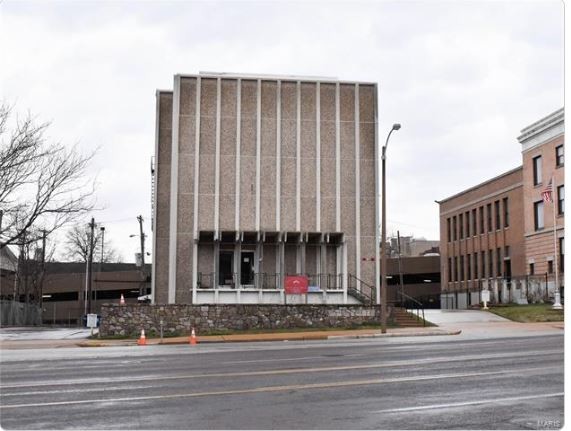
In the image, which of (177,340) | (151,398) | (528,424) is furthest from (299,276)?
(528,424)

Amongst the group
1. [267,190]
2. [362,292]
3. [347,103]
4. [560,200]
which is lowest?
[362,292]

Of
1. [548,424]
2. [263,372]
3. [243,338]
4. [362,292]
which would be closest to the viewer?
[548,424]

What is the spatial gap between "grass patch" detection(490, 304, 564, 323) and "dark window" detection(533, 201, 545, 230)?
1713 centimetres

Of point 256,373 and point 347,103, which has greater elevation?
point 347,103

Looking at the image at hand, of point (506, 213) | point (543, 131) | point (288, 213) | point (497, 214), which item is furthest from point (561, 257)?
point (288, 213)

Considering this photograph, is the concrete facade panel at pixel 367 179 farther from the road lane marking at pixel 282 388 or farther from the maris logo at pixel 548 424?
the maris logo at pixel 548 424

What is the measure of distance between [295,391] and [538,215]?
49115 mm

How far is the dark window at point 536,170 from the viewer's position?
190ft

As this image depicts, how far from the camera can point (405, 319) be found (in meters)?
36.6

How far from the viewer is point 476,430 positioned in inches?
377

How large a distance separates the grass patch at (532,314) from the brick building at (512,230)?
22.8 feet

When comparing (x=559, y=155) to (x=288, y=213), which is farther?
(x=559, y=155)

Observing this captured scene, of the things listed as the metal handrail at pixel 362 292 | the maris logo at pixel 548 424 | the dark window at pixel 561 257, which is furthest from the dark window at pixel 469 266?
the maris logo at pixel 548 424

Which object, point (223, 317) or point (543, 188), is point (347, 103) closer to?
point (223, 317)
